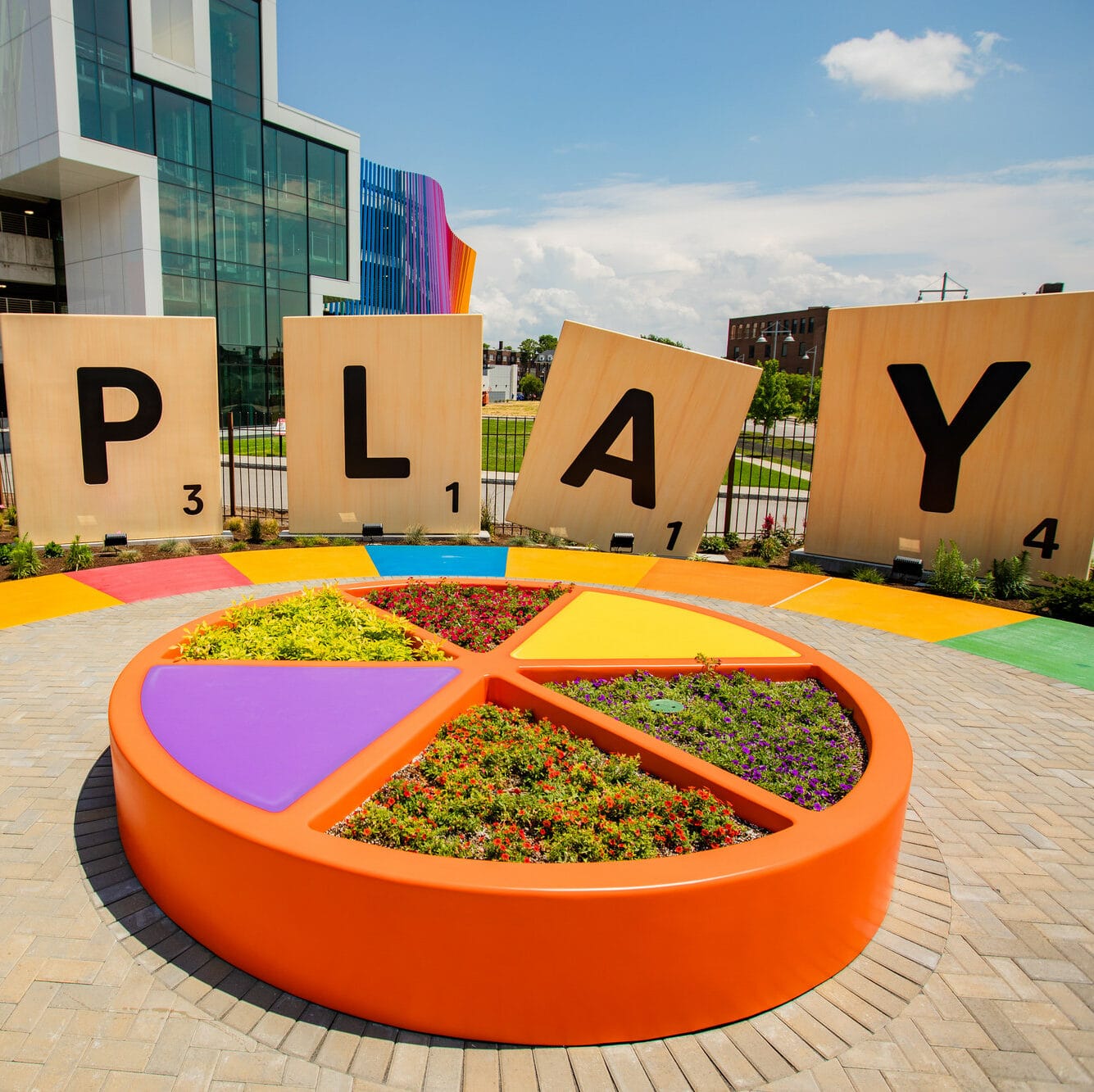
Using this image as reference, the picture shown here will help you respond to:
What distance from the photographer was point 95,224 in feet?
101

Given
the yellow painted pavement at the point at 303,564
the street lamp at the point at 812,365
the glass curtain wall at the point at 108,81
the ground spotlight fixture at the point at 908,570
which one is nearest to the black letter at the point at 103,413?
the yellow painted pavement at the point at 303,564

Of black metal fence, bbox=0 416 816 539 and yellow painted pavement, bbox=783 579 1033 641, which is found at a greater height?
black metal fence, bbox=0 416 816 539

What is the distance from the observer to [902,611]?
10422 mm

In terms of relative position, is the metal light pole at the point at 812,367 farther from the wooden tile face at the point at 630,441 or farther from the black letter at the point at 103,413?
the black letter at the point at 103,413

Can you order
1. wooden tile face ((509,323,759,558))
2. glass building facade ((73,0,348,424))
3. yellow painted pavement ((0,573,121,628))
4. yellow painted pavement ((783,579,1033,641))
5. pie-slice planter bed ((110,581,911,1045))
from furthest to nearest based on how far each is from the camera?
glass building facade ((73,0,348,424)) → wooden tile face ((509,323,759,558)) → yellow painted pavement ((783,579,1033,641)) → yellow painted pavement ((0,573,121,628)) → pie-slice planter bed ((110,581,911,1045))

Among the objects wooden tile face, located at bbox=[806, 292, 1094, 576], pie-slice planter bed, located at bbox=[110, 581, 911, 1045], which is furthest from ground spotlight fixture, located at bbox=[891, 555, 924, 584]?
pie-slice planter bed, located at bbox=[110, 581, 911, 1045]

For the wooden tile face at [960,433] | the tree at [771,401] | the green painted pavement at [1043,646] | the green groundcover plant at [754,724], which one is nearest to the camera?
the green groundcover plant at [754,724]

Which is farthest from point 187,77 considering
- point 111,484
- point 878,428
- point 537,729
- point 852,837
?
point 852,837

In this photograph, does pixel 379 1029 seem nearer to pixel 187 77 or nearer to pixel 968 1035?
pixel 968 1035

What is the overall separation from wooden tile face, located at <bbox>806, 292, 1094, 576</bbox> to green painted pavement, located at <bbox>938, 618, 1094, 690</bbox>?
1817mm

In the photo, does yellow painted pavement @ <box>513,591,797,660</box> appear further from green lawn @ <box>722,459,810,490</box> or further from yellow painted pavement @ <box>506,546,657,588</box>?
green lawn @ <box>722,459,810,490</box>

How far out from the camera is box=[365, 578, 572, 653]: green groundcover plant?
6934mm

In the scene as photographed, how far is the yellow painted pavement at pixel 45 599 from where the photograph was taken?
919cm

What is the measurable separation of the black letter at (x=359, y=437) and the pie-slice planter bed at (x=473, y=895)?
8429 mm
